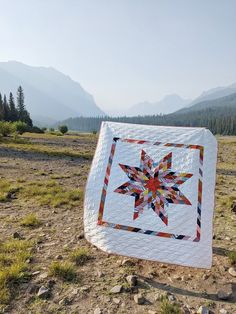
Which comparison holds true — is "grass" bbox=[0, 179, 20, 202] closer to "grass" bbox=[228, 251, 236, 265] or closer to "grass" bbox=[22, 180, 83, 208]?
"grass" bbox=[22, 180, 83, 208]

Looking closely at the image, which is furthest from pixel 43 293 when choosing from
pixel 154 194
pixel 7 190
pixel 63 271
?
pixel 7 190

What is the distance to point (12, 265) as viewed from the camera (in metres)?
6.12

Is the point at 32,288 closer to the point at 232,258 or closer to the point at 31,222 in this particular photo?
the point at 31,222

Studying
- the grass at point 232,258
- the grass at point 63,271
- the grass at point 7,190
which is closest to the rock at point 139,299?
the grass at point 63,271

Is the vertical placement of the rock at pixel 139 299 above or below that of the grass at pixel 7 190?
below

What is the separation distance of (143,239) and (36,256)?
2.57 m

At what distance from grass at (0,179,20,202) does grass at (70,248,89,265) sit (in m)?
5.48

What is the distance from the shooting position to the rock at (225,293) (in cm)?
554

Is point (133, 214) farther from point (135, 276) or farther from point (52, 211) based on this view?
point (52, 211)

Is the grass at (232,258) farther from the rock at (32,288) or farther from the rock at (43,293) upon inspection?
the rock at (32,288)

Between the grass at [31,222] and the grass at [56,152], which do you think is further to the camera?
the grass at [56,152]

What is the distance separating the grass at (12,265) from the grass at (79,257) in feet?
3.22

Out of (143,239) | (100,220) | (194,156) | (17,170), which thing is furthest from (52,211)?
(17,170)

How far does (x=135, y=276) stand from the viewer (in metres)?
5.98
